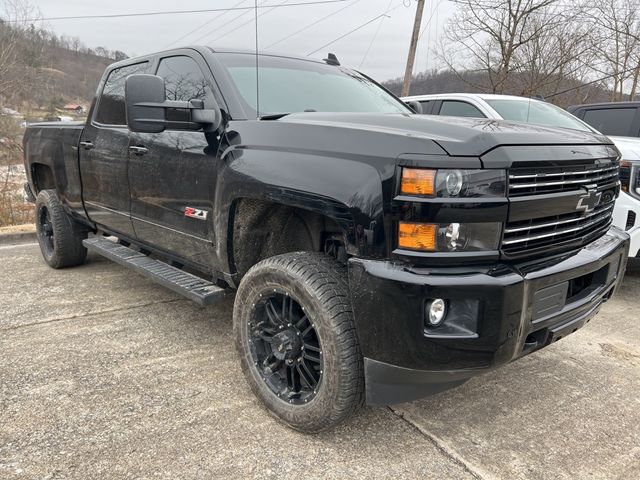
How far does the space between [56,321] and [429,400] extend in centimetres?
270

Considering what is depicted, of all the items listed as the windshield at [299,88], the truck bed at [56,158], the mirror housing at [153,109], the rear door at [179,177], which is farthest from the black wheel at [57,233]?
the windshield at [299,88]

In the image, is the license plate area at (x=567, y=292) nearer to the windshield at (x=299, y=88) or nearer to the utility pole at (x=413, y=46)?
the windshield at (x=299, y=88)

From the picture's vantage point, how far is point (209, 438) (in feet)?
7.84

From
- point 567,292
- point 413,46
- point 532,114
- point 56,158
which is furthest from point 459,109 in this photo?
point 413,46

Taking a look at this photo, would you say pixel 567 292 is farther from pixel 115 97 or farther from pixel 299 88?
pixel 115 97

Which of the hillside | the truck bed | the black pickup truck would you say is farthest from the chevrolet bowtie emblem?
the hillside

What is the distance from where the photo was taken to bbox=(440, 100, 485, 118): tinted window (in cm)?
594

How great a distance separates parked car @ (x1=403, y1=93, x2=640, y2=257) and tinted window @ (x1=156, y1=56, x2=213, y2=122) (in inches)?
86.0

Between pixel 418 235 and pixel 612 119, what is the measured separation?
20.8 ft

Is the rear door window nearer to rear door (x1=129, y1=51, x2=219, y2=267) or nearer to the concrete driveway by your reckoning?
the concrete driveway

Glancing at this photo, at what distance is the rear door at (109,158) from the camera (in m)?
3.80

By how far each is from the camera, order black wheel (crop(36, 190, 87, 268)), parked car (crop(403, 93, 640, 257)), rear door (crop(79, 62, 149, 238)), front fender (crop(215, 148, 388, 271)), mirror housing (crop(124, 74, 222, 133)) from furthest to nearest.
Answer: black wheel (crop(36, 190, 87, 268))
parked car (crop(403, 93, 640, 257))
rear door (crop(79, 62, 149, 238))
mirror housing (crop(124, 74, 222, 133))
front fender (crop(215, 148, 388, 271))

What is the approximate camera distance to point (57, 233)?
4895 mm

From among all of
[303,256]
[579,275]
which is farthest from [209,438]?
[579,275]
